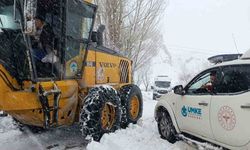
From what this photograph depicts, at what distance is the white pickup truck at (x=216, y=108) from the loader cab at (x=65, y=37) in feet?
6.99

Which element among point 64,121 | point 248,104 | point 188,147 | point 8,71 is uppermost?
point 8,71

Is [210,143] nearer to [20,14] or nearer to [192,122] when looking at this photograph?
[192,122]

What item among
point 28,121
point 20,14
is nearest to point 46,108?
point 28,121

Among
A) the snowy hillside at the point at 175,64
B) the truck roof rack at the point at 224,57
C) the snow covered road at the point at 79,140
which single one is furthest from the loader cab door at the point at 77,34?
the snowy hillside at the point at 175,64

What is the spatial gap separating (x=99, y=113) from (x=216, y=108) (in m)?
2.35

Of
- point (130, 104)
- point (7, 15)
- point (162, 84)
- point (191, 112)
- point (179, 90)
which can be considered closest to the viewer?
point (7, 15)

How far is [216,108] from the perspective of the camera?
222 inches

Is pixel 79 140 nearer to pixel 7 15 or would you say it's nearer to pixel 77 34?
pixel 77 34

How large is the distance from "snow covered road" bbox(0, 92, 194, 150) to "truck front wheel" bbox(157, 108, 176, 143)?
16 cm

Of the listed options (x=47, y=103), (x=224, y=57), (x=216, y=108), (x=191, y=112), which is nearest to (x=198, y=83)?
(x=191, y=112)

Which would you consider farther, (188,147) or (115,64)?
(115,64)

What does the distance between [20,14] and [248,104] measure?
3680 mm

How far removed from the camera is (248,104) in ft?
16.3

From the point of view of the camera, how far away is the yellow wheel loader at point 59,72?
5.83 m
